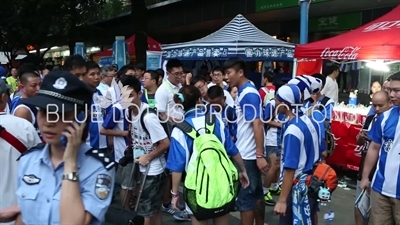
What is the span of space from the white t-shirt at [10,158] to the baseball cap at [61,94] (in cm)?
102

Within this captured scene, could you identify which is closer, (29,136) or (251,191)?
(29,136)

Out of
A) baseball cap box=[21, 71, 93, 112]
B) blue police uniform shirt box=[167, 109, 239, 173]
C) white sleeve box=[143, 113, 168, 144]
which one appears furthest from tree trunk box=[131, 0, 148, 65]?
baseball cap box=[21, 71, 93, 112]

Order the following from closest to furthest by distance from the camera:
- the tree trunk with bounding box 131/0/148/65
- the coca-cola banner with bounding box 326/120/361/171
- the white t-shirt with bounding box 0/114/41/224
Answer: the white t-shirt with bounding box 0/114/41/224 < the coca-cola banner with bounding box 326/120/361/171 < the tree trunk with bounding box 131/0/148/65

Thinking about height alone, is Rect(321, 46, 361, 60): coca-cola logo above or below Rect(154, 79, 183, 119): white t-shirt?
above

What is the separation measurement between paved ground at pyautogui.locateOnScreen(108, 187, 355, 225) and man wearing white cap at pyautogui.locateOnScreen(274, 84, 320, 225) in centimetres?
186

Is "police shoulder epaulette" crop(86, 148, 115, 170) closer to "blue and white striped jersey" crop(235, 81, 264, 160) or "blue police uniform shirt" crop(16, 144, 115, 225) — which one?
"blue police uniform shirt" crop(16, 144, 115, 225)

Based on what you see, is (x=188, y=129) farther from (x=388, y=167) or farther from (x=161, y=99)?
(x=161, y=99)

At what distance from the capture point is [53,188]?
184 cm

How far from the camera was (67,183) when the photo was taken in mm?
1751

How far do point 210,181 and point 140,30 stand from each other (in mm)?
11201

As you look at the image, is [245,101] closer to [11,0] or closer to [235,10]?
[235,10]

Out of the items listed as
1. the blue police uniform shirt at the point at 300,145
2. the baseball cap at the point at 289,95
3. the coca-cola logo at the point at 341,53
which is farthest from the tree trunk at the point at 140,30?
the blue police uniform shirt at the point at 300,145

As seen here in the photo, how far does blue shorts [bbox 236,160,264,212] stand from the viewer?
4383 millimetres

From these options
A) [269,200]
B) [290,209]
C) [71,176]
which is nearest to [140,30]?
[269,200]
